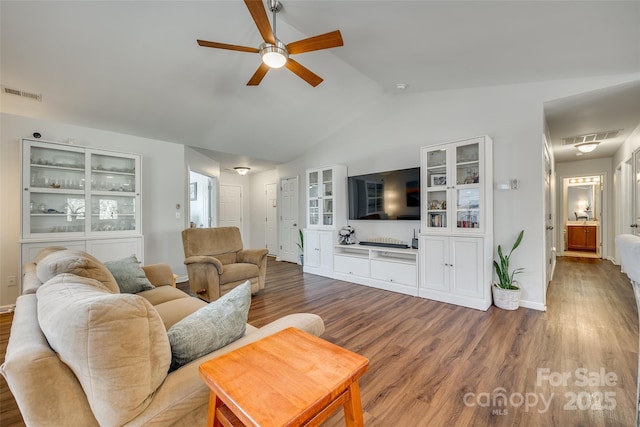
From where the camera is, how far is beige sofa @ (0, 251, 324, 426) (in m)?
0.78

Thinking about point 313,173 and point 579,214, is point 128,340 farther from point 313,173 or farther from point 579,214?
point 579,214

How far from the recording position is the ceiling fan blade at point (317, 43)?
207cm

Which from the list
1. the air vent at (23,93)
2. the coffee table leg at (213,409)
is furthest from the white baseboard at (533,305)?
the air vent at (23,93)

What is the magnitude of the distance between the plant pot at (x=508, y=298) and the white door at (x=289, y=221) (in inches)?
161

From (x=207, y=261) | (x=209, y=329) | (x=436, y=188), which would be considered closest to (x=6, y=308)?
(x=207, y=261)

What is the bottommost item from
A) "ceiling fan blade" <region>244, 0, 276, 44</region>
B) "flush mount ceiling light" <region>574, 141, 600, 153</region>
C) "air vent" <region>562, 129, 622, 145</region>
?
Result: "flush mount ceiling light" <region>574, 141, 600, 153</region>

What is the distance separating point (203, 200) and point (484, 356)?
5.94m

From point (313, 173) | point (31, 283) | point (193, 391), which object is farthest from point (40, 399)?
point (313, 173)

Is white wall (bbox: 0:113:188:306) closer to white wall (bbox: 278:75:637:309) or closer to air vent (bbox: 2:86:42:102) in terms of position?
air vent (bbox: 2:86:42:102)

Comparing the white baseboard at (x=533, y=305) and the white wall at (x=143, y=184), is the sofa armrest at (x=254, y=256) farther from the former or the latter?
the white baseboard at (x=533, y=305)

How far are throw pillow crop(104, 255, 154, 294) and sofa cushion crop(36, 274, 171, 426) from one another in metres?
1.62

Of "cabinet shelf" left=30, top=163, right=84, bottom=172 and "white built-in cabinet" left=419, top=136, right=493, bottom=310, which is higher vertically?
"cabinet shelf" left=30, top=163, right=84, bottom=172

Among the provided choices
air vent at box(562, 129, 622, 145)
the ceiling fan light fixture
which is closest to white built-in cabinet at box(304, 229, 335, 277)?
the ceiling fan light fixture

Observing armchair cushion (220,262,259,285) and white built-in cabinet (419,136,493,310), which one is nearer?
white built-in cabinet (419,136,493,310)
